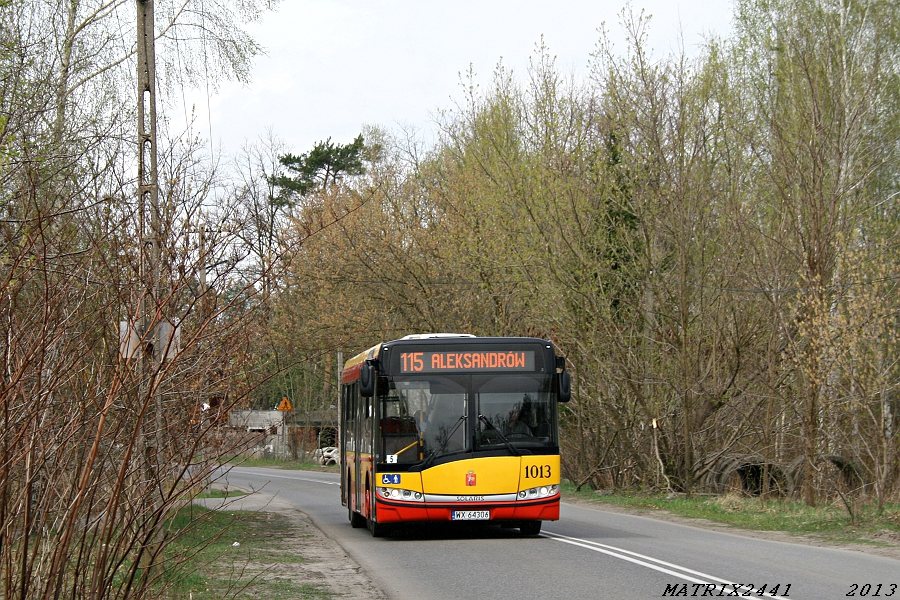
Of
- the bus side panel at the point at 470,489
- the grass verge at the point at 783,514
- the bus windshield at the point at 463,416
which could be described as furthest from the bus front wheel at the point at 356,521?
the grass verge at the point at 783,514

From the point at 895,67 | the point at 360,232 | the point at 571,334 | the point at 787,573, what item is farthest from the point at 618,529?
the point at 895,67

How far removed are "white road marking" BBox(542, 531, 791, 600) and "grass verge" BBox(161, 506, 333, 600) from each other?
11.8 feet

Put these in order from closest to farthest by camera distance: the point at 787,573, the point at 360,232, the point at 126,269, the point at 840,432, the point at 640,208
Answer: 1. the point at 126,269
2. the point at 787,573
3. the point at 840,432
4. the point at 640,208
5. the point at 360,232

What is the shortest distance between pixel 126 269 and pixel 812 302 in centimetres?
1528

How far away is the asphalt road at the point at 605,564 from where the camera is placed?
410 inches

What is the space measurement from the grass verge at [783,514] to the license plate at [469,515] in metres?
4.88

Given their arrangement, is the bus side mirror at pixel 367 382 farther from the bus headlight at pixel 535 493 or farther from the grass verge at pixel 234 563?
the bus headlight at pixel 535 493

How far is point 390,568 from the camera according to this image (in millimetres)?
12883

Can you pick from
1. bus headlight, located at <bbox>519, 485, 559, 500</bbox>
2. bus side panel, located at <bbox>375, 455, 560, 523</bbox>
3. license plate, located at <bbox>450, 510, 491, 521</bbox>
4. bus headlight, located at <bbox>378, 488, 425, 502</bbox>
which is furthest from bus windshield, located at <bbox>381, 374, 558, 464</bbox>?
license plate, located at <bbox>450, 510, 491, 521</bbox>

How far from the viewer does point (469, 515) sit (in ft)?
51.7

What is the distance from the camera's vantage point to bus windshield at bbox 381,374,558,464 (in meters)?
15.9

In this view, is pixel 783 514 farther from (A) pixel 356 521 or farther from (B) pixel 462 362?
(A) pixel 356 521

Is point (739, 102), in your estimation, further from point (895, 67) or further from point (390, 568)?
point (390, 568)

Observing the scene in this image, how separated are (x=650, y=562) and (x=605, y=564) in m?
0.53
